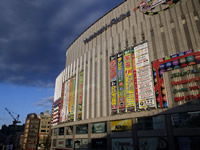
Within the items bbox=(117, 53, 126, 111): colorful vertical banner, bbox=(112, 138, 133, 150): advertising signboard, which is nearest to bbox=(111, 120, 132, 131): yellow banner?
bbox=(112, 138, 133, 150): advertising signboard

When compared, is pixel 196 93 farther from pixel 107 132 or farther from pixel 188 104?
pixel 107 132

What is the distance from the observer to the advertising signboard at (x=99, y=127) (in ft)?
159

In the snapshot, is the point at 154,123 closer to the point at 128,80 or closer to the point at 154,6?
the point at 128,80

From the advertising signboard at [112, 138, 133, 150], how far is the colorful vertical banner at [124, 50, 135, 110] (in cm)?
859

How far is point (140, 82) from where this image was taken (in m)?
42.1

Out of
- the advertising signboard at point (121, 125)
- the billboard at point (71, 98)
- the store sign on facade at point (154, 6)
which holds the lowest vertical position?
the advertising signboard at point (121, 125)

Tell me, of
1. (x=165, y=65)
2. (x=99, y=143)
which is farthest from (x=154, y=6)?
(x=99, y=143)

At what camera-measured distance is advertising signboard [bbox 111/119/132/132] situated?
4184 centimetres

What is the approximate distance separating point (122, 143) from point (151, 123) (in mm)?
10466

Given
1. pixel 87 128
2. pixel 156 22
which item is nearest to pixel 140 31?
pixel 156 22

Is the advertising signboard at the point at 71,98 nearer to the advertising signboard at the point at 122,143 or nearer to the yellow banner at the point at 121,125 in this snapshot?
the yellow banner at the point at 121,125

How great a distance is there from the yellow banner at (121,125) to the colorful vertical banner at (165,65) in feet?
32.6

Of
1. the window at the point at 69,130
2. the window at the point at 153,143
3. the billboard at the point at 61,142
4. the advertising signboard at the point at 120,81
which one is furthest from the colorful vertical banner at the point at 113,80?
the billboard at the point at 61,142

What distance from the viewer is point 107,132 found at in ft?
153
